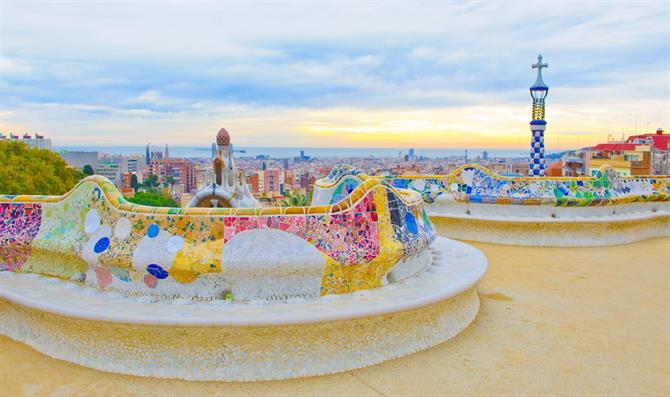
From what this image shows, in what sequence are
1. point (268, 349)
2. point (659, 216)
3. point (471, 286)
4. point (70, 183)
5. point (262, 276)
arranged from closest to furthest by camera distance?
1. point (268, 349)
2. point (262, 276)
3. point (471, 286)
4. point (659, 216)
5. point (70, 183)

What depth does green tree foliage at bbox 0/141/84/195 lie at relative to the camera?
1809 cm

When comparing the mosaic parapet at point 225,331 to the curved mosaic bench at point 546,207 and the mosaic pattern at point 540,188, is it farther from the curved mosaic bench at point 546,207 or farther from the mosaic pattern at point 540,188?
the mosaic pattern at point 540,188

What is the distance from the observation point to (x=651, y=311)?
7.30 metres

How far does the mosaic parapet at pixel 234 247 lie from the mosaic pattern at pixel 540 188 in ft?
23.4

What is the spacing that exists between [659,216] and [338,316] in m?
11.2

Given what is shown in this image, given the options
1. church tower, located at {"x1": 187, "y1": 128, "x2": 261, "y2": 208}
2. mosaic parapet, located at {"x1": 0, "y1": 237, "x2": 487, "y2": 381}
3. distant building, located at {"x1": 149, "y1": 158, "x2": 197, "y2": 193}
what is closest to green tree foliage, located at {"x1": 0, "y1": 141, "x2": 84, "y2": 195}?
church tower, located at {"x1": 187, "y1": 128, "x2": 261, "y2": 208}

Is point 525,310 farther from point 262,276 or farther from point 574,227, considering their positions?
point 574,227

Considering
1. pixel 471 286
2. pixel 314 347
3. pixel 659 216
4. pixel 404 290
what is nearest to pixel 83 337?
pixel 314 347

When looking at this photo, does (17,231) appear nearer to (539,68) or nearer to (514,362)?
(514,362)

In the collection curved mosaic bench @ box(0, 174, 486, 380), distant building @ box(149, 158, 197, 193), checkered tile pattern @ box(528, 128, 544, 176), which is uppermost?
checkered tile pattern @ box(528, 128, 544, 176)

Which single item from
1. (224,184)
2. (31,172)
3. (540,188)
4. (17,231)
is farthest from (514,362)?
(31,172)

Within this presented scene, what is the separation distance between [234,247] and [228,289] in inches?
16.3

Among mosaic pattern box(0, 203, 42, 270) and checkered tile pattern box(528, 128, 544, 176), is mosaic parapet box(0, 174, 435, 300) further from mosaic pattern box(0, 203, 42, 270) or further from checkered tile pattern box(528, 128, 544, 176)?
checkered tile pattern box(528, 128, 544, 176)

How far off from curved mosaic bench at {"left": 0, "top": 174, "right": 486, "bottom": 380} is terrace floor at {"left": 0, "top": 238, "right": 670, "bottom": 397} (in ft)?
0.56
